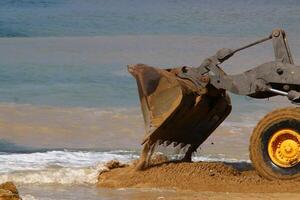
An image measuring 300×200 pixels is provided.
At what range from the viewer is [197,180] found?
34.4ft

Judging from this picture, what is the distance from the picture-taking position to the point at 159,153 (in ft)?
36.8

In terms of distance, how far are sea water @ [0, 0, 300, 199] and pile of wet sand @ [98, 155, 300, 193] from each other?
0.85 feet

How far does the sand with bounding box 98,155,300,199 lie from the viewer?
10055 mm

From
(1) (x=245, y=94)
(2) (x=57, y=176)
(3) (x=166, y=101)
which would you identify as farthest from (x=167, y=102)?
(2) (x=57, y=176)

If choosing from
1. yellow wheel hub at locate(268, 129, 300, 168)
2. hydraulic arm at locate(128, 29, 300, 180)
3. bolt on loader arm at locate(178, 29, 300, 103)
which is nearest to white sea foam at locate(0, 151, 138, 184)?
hydraulic arm at locate(128, 29, 300, 180)

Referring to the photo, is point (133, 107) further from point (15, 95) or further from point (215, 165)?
point (215, 165)

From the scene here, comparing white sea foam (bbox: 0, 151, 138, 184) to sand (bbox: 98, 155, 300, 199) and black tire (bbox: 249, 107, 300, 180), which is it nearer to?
sand (bbox: 98, 155, 300, 199)

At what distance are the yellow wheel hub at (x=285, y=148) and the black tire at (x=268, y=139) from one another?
32 mm

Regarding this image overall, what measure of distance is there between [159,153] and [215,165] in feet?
2.09

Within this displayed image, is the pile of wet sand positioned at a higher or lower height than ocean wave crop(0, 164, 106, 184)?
higher

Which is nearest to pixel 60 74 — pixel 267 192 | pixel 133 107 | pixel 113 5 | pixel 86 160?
pixel 133 107

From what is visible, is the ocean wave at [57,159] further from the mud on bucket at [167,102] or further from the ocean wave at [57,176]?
the mud on bucket at [167,102]

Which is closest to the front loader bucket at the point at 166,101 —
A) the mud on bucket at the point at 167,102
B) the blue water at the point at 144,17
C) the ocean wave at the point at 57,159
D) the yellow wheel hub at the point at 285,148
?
the mud on bucket at the point at 167,102

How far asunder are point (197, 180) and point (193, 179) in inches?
2.2
